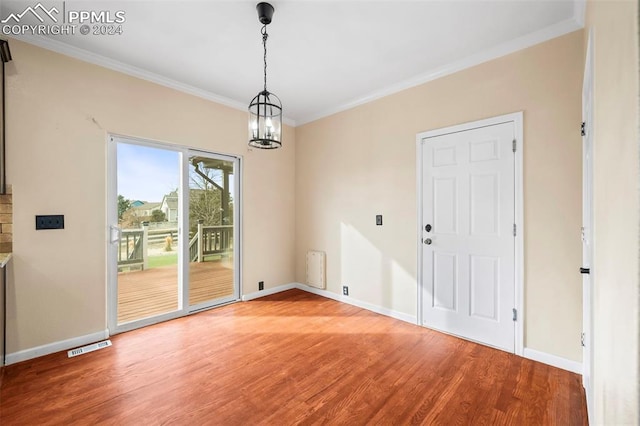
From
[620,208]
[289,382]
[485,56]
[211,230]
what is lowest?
[289,382]

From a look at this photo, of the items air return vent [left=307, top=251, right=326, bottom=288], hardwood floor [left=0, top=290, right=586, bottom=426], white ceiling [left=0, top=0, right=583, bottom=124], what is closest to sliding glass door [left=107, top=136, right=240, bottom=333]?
hardwood floor [left=0, top=290, right=586, bottom=426]

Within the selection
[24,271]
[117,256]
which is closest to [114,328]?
[117,256]

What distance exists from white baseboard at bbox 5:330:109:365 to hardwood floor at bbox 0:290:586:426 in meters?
0.07

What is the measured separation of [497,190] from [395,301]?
1.73m

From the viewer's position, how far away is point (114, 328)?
2.93m

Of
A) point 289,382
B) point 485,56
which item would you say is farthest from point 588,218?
point 289,382

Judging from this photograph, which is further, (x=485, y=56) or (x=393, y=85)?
(x=393, y=85)

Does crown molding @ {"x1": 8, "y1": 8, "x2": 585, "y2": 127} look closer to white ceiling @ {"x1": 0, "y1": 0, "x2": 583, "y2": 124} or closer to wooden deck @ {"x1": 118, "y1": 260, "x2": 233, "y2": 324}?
white ceiling @ {"x1": 0, "y1": 0, "x2": 583, "y2": 124}

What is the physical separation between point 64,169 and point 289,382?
2.88m

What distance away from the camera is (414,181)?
322cm

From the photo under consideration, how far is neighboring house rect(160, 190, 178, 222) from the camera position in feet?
11.0

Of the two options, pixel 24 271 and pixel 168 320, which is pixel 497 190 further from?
pixel 24 271

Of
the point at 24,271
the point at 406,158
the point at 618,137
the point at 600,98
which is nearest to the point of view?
the point at 618,137

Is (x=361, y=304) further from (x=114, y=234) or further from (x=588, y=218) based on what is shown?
(x=114, y=234)
